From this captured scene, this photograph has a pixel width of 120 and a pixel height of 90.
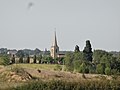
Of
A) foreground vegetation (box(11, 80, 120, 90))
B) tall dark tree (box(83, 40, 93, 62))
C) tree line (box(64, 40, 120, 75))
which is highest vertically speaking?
tall dark tree (box(83, 40, 93, 62))

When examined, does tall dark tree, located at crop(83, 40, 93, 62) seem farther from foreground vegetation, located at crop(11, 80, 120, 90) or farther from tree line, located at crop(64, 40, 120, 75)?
foreground vegetation, located at crop(11, 80, 120, 90)

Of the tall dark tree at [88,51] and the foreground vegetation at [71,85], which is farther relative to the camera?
the tall dark tree at [88,51]

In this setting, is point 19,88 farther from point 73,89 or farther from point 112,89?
point 112,89

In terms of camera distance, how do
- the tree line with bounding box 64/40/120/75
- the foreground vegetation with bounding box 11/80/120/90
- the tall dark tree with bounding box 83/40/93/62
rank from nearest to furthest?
the foreground vegetation with bounding box 11/80/120/90 → the tree line with bounding box 64/40/120/75 → the tall dark tree with bounding box 83/40/93/62

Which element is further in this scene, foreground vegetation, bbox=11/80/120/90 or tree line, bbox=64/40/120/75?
tree line, bbox=64/40/120/75

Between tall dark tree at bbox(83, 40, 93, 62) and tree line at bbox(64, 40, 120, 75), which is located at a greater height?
tall dark tree at bbox(83, 40, 93, 62)

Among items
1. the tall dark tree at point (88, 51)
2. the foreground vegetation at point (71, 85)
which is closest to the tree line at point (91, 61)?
the tall dark tree at point (88, 51)

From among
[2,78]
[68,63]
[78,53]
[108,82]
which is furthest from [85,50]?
[108,82]

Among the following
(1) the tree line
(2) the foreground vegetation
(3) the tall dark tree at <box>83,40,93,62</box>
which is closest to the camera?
(2) the foreground vegetation

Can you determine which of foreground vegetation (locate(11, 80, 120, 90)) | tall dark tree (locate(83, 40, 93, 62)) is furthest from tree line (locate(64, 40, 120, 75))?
foreground vegetation (locate(11, 80, 120, 90))

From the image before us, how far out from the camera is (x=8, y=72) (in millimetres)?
31906

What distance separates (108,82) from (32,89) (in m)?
6.22

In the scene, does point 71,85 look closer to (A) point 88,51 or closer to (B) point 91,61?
(B) point 91,61

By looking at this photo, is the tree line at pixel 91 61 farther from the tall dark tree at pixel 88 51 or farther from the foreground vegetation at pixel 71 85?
the foreground vegetation at pixel 71 85
